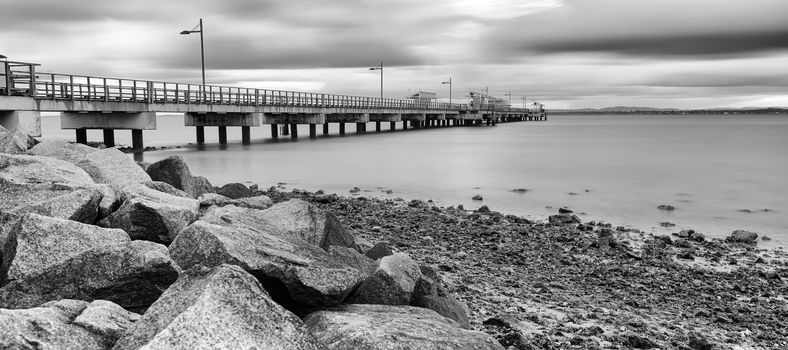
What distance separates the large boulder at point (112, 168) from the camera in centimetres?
852

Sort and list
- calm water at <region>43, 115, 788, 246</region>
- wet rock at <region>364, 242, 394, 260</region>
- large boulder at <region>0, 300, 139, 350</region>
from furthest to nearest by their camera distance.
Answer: calm water at <region>43, 115, 788, 246</region>, wet rock at <region>364, 242, 394, 260</region>, large boulder at <region>0, 300, 139, 350</region>

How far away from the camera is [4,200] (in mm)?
6445

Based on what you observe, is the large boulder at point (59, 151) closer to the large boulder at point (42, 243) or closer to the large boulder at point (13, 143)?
the large boulder at point (13, 143)

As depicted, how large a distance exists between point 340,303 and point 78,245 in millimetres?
1952

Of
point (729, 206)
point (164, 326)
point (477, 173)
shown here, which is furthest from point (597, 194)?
point (164, 326)

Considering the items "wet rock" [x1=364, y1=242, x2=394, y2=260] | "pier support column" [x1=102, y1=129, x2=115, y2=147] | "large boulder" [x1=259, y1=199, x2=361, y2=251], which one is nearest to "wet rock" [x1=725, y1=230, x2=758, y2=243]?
"wet rock" [x1=364, y1=242, x2=394, y2=260]

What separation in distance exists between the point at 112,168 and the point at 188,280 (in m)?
5.78

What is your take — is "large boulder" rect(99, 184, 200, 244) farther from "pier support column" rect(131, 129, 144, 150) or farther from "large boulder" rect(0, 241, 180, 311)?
"pier support column" rect(131, 129, 144, 150)

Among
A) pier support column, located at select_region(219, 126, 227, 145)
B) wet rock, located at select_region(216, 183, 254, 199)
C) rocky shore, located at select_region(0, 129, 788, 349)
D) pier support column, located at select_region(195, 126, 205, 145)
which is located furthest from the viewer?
pier support column, located at select_region(195, 126, 205, 145)

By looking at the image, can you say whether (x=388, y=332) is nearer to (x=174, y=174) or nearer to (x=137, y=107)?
(x=174, y=174)

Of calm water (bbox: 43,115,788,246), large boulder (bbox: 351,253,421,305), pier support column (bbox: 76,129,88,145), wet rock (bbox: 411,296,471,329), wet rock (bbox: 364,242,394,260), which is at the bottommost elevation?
calm water (bbox: 43,115,788,246)

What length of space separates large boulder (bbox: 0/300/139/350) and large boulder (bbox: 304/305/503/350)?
3.83 feet

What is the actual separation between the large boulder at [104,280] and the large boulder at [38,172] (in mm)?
2546

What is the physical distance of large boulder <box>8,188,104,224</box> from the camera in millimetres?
5781
